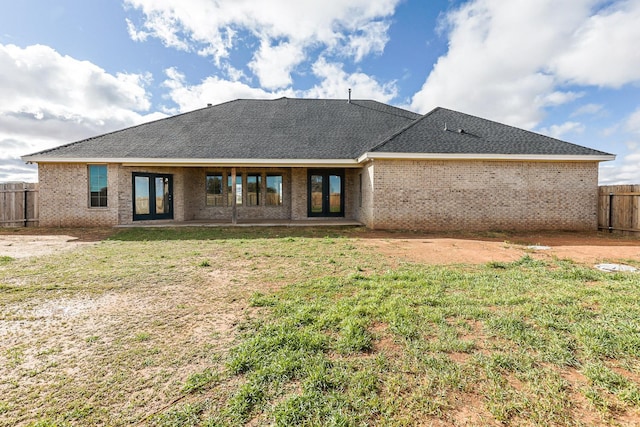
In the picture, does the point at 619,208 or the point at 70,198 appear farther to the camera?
the point at 70,198

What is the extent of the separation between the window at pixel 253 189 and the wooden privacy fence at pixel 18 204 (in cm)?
897

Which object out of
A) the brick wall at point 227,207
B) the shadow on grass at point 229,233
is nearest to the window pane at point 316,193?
the brick wall at point 227,207

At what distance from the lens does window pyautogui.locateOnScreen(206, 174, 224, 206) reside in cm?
1545

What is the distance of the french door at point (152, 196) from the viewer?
1330cm

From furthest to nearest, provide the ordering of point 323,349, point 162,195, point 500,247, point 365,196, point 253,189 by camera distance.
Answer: point 253,189
point 162,195
point 365,196
point 500,247
point 323,349

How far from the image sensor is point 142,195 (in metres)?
13.5

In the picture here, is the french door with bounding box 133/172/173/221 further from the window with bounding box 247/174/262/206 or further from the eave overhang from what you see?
the window with bounding box 247/174/262/206

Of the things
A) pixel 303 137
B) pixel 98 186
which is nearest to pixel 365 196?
pixel 303 137

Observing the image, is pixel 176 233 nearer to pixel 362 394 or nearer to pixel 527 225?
pixel 362 394

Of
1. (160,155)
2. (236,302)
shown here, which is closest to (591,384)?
(236,302)

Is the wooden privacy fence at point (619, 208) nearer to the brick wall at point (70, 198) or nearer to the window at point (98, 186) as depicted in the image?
the brick wall at point (70, 198)

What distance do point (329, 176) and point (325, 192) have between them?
0.83 m

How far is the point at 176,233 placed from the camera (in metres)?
10.8

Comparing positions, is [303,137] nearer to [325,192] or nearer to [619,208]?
[325,192]
